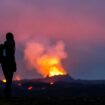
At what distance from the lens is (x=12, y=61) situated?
1085 inches

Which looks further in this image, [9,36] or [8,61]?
[8,61]

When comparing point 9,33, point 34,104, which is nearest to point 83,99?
point 34,104

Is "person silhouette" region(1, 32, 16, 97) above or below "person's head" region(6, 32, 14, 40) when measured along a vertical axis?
below

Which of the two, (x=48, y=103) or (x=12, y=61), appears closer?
(x=48, y=103)

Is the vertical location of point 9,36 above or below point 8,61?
above

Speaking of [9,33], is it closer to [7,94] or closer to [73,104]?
[7,94]

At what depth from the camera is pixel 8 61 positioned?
27.5 m

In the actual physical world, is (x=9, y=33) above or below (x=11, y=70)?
above

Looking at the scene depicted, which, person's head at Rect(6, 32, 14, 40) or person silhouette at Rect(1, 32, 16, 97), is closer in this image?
person's head at Rect(6, 32, 14, 40)

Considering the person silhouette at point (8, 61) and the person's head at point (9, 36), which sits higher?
the person's head at point (9, 36)

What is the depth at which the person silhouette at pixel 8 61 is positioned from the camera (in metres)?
27.3

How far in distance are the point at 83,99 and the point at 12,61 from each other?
423 cm

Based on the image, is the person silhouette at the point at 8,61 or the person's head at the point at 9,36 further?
the person silhouette at the point at 8,61

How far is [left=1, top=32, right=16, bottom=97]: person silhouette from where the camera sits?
89.5ft
